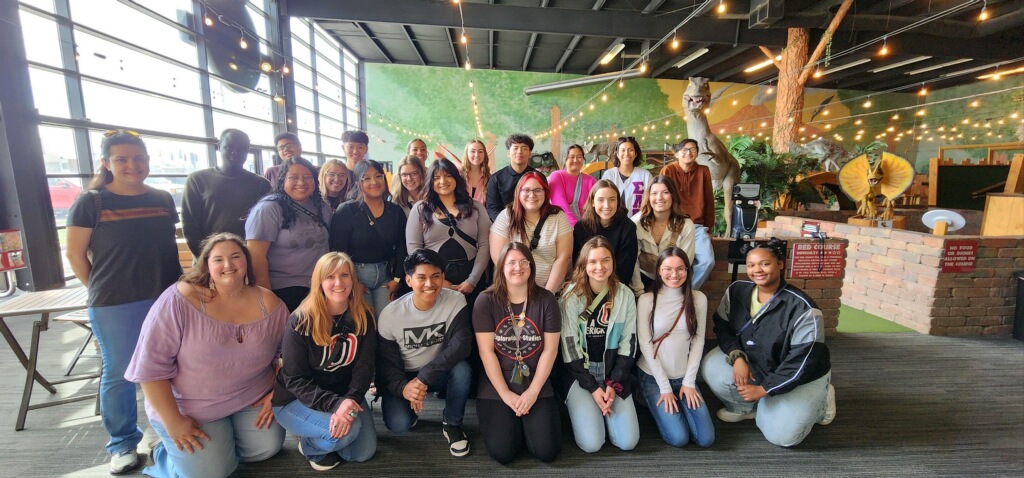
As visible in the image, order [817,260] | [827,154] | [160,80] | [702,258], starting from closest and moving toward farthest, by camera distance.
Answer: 1. [702,258]
2. [817,260]
3. [160,80]
4. [827,154]

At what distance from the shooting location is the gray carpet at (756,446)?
1.90 m

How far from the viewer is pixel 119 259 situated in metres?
1.77

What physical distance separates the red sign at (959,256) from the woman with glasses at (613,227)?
310 centimetres

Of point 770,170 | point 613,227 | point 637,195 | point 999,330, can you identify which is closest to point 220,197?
point 613,227

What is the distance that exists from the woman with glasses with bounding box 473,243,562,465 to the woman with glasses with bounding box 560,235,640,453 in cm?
11

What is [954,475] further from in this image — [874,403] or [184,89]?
[184,89]

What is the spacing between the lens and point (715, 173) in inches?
195

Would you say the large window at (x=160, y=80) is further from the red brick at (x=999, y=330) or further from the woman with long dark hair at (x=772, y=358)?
the red brick at (x=999, y=330)

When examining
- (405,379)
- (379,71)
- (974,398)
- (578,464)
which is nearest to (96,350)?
(405,379)

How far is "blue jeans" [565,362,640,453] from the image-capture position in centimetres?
200

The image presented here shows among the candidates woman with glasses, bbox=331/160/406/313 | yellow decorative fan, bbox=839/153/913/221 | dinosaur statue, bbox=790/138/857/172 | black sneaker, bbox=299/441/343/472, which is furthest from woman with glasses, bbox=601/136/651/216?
dinosaur statue, bbox=790/138/857/172

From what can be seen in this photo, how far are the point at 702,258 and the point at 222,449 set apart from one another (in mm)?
2816

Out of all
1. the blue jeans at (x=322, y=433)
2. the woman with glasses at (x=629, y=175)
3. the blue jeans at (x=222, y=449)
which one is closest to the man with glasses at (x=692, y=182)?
the woman with glasses at (x=629, y=175)

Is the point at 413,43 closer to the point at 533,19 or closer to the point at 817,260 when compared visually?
the point at 533,19
